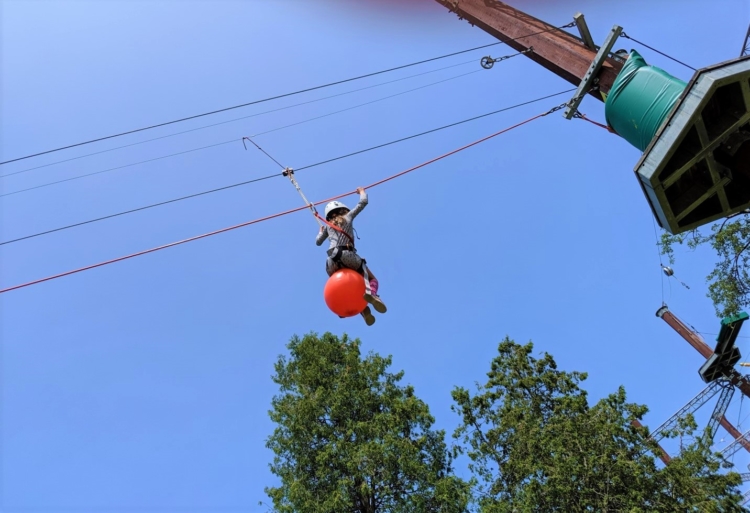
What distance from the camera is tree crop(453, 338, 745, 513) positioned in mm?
9797

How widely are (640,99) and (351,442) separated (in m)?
9.15

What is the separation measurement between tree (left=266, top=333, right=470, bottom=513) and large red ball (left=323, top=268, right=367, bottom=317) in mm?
6494

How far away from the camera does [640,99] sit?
473 centimetres

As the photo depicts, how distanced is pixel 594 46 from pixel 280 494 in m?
10.5

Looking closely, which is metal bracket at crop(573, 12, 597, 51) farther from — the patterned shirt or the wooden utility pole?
the patterned shirt

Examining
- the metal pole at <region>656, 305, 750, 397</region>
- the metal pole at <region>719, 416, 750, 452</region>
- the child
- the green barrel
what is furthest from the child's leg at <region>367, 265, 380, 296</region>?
the metal pole at <region>719, 416, 750, 452</region>

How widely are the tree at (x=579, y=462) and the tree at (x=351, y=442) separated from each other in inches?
44.4

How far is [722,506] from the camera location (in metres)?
10.0

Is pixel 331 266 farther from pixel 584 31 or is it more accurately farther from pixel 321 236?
pixel 584 31

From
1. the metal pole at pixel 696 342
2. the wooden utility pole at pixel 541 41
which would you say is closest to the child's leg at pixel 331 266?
the wooden utility pole at pixel 541 41

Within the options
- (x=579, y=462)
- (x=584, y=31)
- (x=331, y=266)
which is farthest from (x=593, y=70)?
(x=579, y=462)

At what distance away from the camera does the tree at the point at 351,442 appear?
10383mm

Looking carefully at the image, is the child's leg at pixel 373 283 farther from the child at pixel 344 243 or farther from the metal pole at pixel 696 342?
the metal pole at pixel 696 342

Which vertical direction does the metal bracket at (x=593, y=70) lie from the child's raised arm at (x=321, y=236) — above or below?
below
